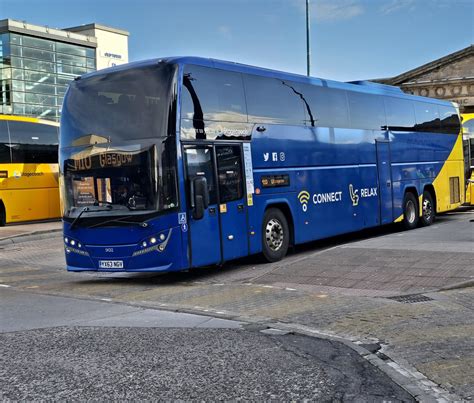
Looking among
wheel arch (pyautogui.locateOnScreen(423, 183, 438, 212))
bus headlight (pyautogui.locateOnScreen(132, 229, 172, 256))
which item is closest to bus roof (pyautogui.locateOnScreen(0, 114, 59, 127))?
bus headlight (pyautogui.locateOnScreen(132, 229, 172, 256))

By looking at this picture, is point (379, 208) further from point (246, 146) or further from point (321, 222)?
point (246, 146)

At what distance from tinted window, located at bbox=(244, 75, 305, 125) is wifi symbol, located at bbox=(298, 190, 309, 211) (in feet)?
4.93

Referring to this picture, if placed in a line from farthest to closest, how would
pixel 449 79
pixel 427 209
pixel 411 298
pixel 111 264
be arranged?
pixel 449 79 < pixel 427 209 < pixel 111 264 < pixel 411 298

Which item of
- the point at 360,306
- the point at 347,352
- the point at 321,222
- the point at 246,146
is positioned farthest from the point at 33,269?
the point at 347,352

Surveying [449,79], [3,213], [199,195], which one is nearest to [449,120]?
[199,195]

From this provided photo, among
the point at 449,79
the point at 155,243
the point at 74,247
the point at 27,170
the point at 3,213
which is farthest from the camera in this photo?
the point at 449,79

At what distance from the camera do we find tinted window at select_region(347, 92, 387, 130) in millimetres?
14883

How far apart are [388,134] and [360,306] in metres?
9.32

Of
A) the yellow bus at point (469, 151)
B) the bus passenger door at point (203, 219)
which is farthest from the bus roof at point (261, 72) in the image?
the yellow bus at point (469, 151)

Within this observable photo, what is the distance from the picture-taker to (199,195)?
995cm

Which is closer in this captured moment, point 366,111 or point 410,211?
point 366,111

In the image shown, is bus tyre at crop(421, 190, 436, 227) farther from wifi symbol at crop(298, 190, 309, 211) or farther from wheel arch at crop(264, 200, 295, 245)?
wheel arch at crop(264, 200, 295, 245)

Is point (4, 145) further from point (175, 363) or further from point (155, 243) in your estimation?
point (175, 363)

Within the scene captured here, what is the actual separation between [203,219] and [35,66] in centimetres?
4180
